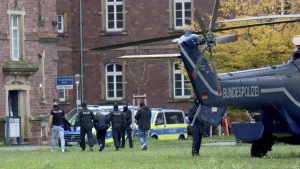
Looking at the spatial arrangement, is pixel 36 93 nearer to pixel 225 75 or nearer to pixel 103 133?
pixel 103 133

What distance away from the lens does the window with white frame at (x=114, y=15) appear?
69.5 metres

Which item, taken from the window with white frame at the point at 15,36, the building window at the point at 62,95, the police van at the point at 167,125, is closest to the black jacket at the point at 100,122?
the police van at the point at 167,125

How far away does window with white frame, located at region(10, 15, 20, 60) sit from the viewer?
55.0 meters

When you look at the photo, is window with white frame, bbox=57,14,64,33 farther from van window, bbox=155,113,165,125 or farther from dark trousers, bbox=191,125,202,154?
dark trousers, bbox=191,125,202,154

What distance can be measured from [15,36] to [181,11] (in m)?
15.7

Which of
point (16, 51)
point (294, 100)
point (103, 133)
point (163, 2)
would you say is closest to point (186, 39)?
point (294, 100)

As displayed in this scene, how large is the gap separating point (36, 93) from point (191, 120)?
2447 cm

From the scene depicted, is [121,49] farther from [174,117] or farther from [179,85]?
[174,117]

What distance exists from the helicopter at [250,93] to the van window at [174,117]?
24.8m

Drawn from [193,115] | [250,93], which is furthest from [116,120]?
[250,93]

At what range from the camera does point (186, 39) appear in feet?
94.6

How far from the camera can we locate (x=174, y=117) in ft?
184

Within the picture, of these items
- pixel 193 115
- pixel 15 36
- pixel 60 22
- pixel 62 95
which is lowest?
pixel 193 115

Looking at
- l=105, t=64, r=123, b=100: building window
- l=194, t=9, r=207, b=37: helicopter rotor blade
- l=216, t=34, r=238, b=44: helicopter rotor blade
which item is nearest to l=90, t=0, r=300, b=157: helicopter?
l=194, t=9, r=207, b=37: helicopter rotor blade
